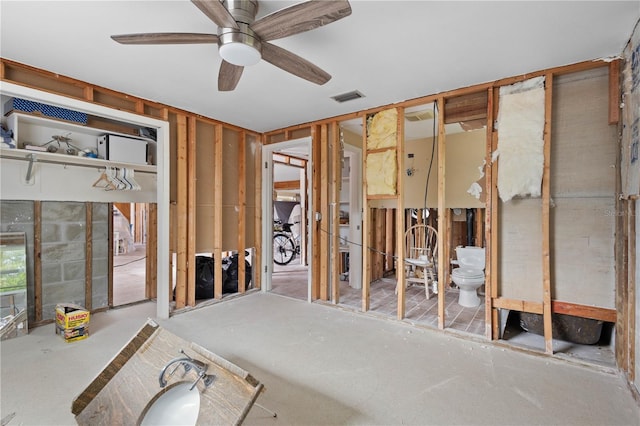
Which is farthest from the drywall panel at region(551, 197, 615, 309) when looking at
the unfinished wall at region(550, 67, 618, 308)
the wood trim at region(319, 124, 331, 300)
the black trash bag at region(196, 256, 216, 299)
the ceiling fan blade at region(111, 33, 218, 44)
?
the black trash bag at region(196, 256, 216, 299)

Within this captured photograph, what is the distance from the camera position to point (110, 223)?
12.0ft

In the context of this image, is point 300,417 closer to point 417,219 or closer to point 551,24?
point 551,24

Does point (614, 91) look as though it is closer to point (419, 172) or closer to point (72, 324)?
point (419, 172)

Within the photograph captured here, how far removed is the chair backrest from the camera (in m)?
4.56

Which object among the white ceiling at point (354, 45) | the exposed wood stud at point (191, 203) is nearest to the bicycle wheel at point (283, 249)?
the exposed wood stud at point (191, 203)

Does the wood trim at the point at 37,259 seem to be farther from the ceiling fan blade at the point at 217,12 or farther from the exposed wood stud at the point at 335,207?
the exposed wood stud at the point at 335,207

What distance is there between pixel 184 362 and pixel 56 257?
2.93m

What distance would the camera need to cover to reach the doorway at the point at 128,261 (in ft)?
13.9

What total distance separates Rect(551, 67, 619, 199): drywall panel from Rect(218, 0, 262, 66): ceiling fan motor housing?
2547 mm

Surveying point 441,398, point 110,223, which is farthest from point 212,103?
point 441,398

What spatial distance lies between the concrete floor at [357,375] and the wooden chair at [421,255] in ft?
4.29

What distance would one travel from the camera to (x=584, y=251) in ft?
7.89

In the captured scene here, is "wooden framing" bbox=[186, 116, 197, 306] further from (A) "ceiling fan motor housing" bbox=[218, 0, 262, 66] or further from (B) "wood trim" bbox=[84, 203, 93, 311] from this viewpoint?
(A) "ceiling fan motor housing" bbox=[218, 0, 262, 66]

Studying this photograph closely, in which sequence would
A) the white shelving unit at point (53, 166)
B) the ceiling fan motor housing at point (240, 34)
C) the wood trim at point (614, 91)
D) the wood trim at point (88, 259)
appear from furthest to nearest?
the wood trim at point (88, 259), the white shelving unit at point (53, 166), the wood trim at point (614, 91), the ceiling fan motor housing at point (240, 34)
